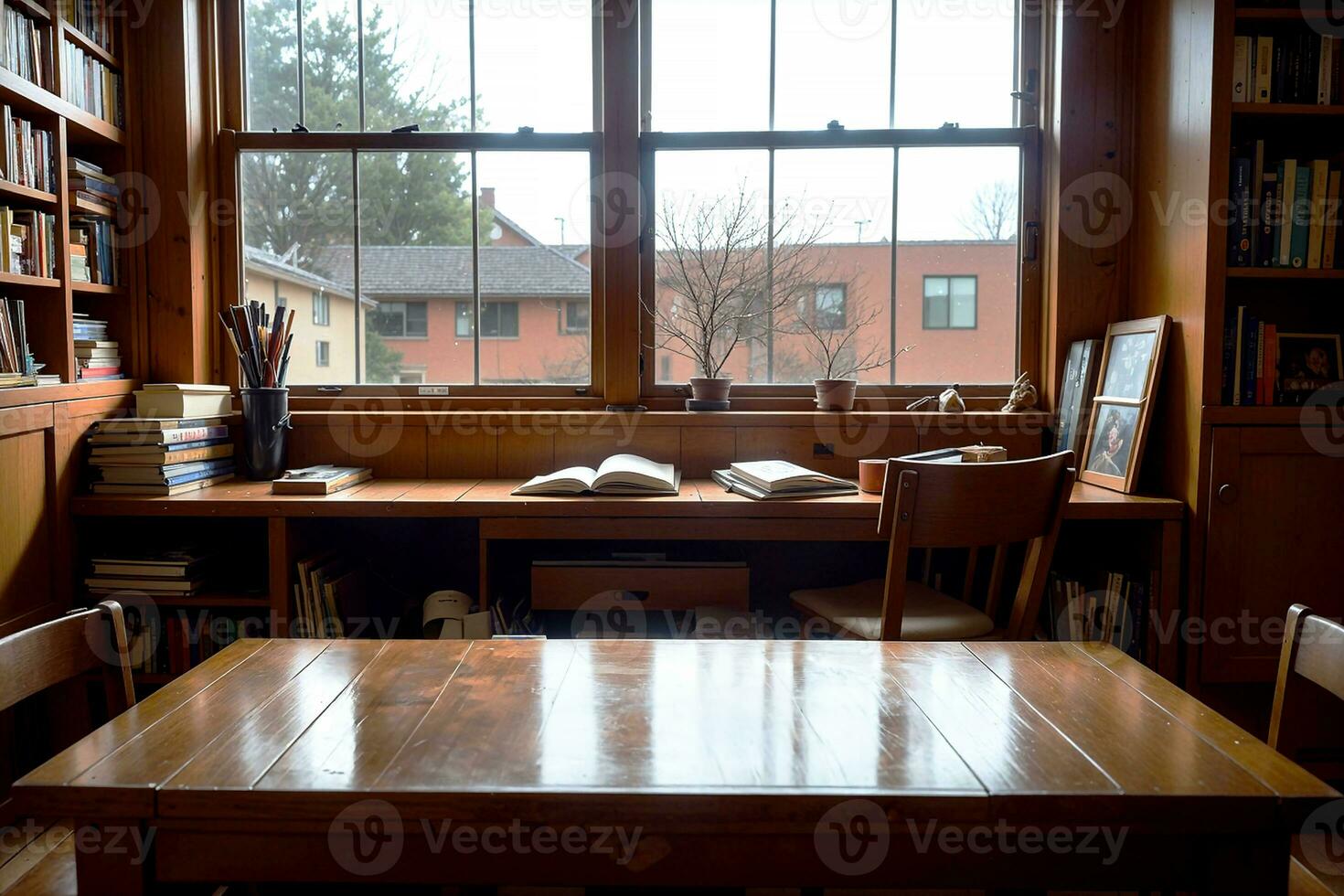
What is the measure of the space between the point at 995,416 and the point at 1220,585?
75 cm

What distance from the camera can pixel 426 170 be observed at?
114 inches

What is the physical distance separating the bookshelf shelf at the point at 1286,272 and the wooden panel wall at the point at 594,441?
672 millimetres

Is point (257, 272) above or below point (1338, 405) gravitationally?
above

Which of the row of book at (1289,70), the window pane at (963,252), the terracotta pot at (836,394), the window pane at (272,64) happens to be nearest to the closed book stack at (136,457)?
the window pane at (272,64)

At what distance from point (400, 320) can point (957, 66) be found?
196 centimetres

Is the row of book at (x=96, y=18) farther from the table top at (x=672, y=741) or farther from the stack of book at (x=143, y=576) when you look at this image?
the table top at (x=672, y=741)

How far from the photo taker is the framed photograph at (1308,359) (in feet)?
7.84

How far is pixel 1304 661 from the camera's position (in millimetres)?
1220

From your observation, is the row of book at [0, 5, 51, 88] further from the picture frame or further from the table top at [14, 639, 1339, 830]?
the picture frame

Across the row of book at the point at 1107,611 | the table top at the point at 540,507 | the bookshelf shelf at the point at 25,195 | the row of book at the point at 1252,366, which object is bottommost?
the row of book at the point at 1107,611

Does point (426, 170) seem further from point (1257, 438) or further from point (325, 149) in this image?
point (1257, 438)

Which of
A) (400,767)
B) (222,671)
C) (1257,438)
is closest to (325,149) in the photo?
(222,671)

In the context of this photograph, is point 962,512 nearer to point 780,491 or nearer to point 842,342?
point 780,491

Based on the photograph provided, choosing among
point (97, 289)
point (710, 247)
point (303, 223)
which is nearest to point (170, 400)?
point (97, 289)
